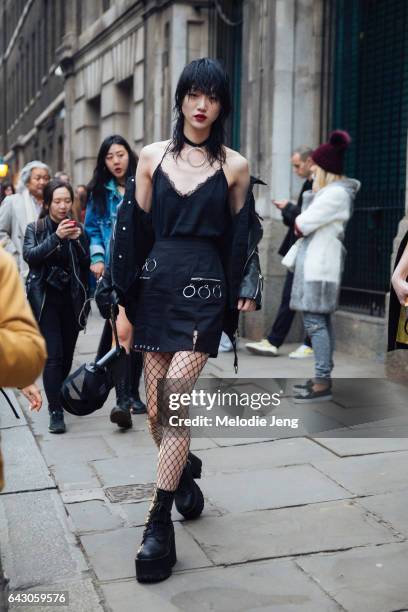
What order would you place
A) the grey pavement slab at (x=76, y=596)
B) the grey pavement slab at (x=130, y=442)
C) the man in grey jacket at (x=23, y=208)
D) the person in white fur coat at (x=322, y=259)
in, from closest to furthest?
the grey pavement slab at (x=76, y=596)
the grey pavement slab at (x=130, y=442)
the person in white fur coat at (x=322, y=259)
the man in grey jacket at (x=23, y=208)

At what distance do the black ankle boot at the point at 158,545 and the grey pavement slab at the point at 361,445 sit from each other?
1.82m

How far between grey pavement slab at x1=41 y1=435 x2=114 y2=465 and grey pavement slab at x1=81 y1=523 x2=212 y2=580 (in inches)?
52.0

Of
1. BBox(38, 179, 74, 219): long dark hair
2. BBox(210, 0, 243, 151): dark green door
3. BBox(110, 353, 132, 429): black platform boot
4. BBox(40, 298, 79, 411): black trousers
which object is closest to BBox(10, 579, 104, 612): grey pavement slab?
BBox(110, 353, 132, 429): black platform boot

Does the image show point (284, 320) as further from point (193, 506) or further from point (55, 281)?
point (193, 506)

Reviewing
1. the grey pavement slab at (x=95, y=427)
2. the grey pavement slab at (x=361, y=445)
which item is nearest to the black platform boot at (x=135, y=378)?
the grey pavement slab at (x=95, y=427)

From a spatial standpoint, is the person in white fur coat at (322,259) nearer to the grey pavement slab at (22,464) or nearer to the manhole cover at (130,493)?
the grey pavement slab at (22,464)

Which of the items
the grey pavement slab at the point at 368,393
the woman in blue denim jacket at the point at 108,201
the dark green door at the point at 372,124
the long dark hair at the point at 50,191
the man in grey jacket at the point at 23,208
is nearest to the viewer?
the long dark hair at the point at 50,191

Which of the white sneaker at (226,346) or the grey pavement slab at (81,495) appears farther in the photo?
the white sneaker at (226,346)

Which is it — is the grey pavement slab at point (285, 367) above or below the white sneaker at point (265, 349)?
below

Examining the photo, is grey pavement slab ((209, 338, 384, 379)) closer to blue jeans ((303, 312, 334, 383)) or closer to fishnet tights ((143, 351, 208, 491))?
blue jeans ((303, 312, 334, 383))

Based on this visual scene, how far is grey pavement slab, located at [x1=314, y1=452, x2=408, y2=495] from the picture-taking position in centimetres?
466

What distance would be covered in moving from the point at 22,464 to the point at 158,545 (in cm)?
183

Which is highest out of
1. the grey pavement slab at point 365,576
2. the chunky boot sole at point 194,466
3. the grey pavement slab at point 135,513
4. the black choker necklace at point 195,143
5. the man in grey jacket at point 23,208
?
the black choker necklace at point 195,143

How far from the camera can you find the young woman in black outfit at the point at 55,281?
244 inches
